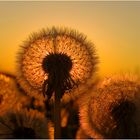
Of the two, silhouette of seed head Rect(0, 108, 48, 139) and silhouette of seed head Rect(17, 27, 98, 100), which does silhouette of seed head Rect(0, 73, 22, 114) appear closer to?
silhouette of seed head Rect(17, 27, 98, 100)

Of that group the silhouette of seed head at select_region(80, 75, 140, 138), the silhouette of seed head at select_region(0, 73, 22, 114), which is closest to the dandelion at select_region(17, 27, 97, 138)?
the silhouette of seed head at select_region(0, 73, 22, 114)

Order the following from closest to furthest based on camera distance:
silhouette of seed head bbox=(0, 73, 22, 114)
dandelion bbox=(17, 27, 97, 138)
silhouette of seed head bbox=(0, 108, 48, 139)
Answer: silhouette of seed head bbox=(0, 108, 48, 139) → dandelion bbox=(17, 27, 97, 138) → silhouette of seed head bbox=(0, 73, 22, 114)

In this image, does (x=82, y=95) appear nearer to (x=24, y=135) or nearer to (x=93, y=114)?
(x=93, y=114)

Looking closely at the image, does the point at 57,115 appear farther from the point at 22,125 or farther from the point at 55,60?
the point at 55,60

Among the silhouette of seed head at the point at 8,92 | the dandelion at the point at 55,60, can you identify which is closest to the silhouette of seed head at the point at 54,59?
the dandelion at the point at 55,60

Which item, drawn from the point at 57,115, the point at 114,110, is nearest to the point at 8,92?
the point at 57,115

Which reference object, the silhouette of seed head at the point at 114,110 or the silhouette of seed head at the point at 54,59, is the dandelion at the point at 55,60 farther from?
the silhouette of seed head at the point at 114,110
